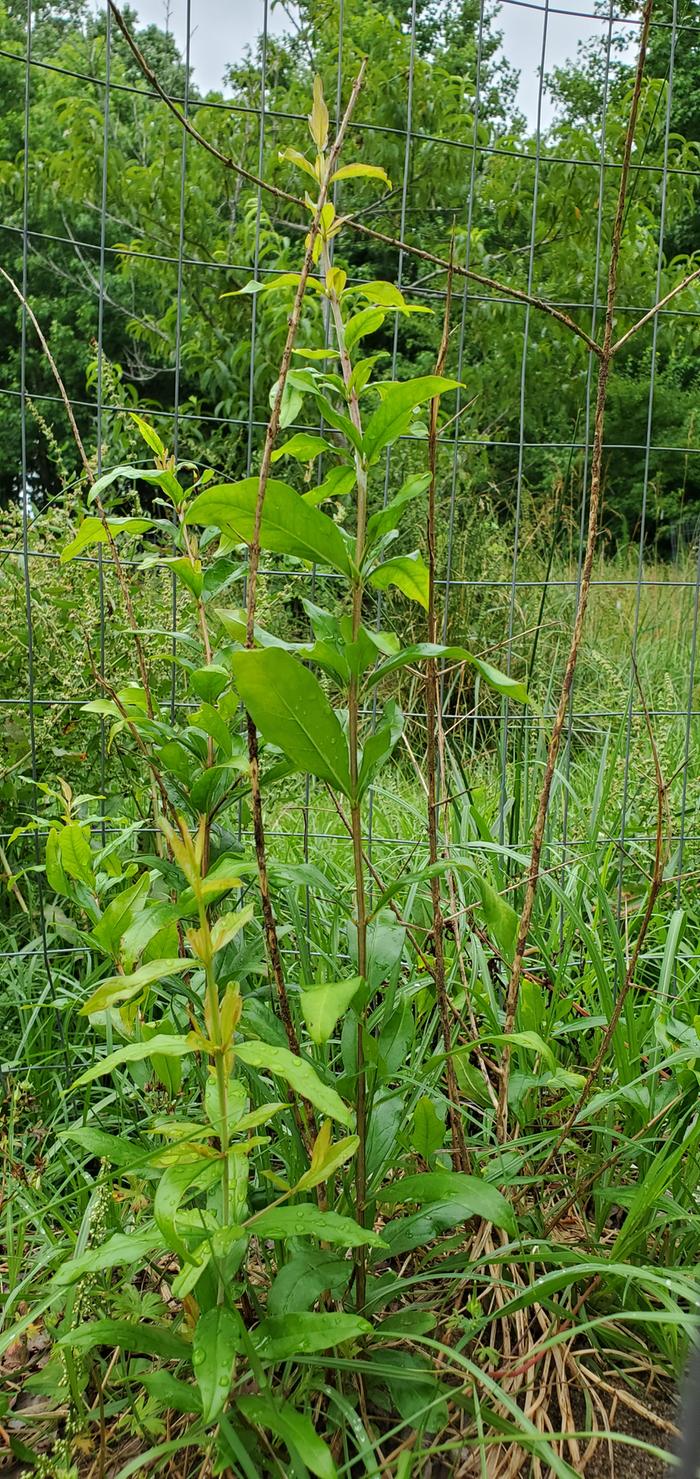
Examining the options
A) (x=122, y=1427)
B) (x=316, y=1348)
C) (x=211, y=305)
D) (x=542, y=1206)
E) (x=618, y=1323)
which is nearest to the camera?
(x=316, y=1348)

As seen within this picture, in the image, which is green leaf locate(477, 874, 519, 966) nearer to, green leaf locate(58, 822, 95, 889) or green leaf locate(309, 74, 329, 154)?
green leaf locate(58, 822, 95, 889)

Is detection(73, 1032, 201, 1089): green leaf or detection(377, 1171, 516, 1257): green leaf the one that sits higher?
detection(73, 1032, 201, 1089): green leaf

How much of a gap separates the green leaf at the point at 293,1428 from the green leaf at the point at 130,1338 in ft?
0.31

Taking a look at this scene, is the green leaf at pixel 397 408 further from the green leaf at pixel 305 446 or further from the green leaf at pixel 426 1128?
the green leaf at pixel 426 1128

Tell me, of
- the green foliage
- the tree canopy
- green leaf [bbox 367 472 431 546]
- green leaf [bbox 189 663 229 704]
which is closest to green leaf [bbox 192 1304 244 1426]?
the green foliage

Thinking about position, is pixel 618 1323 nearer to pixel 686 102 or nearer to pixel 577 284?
pixel 577 284

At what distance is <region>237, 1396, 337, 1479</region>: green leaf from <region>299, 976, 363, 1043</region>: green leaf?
1.17 ft

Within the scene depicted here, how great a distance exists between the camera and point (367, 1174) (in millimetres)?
1195

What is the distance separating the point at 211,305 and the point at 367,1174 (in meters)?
4.92

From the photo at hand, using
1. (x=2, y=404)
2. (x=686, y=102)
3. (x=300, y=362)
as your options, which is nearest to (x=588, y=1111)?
(x=300, y=362)

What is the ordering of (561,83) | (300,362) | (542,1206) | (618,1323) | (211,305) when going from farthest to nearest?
(561,83)
(211,305)
(300,362)
(542,1206)
(618,1323)

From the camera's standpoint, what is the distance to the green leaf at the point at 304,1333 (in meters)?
0.95

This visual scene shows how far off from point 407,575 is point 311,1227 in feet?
2.07

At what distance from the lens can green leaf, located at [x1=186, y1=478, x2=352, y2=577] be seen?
97 cm
